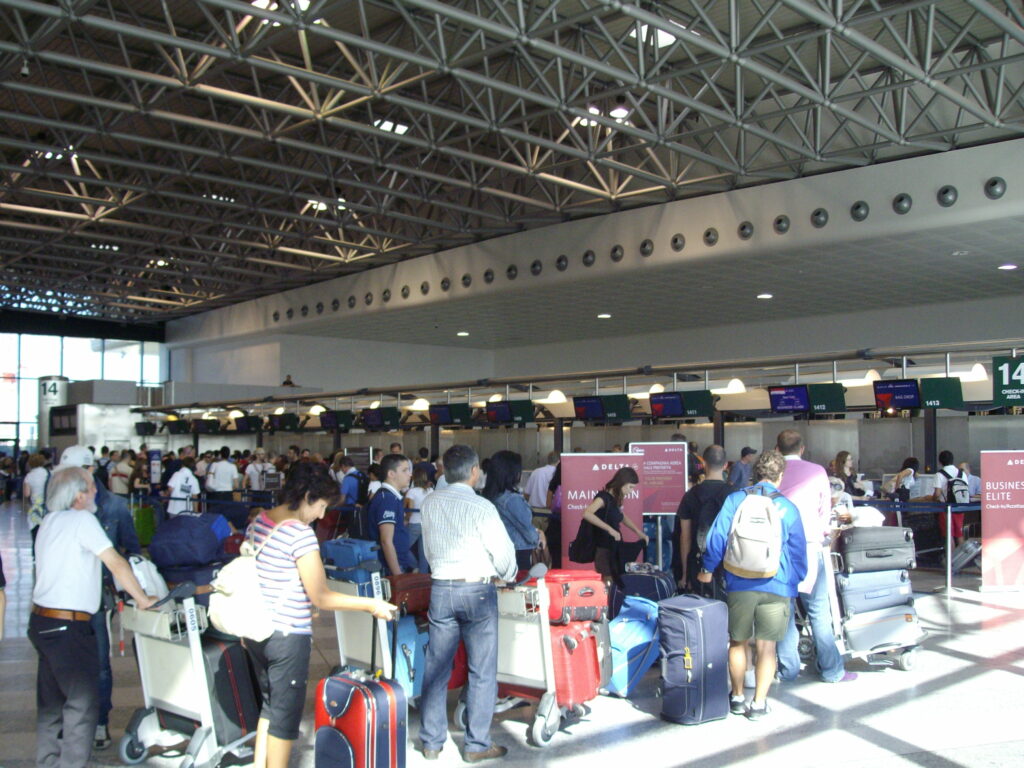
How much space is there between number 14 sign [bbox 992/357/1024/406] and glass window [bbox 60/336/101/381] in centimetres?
3631

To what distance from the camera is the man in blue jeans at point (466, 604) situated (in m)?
4.98

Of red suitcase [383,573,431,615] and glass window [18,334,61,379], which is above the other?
glass window [18,334,61,379]

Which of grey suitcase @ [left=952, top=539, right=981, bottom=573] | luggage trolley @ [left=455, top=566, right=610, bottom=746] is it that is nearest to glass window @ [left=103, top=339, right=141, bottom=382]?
grey suitcase @ [left=952, top=539, right=981, bottom=573]

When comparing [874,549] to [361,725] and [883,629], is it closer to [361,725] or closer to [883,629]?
[883,629]

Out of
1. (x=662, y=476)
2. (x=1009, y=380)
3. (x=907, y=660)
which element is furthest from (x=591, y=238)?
(x=907, y=660)

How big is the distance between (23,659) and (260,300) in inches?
1004

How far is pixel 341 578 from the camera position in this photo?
5969 millimetres

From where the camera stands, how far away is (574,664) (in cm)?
554

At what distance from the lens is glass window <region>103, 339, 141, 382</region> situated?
40188mm

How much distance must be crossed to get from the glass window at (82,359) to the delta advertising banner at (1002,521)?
37024 mm

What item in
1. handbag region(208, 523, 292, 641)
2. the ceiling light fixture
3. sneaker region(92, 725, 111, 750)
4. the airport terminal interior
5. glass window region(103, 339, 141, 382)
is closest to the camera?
handbag region(208, 523, 292, 641)

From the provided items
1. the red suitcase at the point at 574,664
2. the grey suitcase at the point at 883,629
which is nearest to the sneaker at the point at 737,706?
the red suitcase at the point at 574,664

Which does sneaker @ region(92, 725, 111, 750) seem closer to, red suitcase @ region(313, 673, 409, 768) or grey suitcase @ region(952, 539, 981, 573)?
red suitcase @ region(313, 673, 409, 768)

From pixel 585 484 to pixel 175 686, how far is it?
5.01 metres
